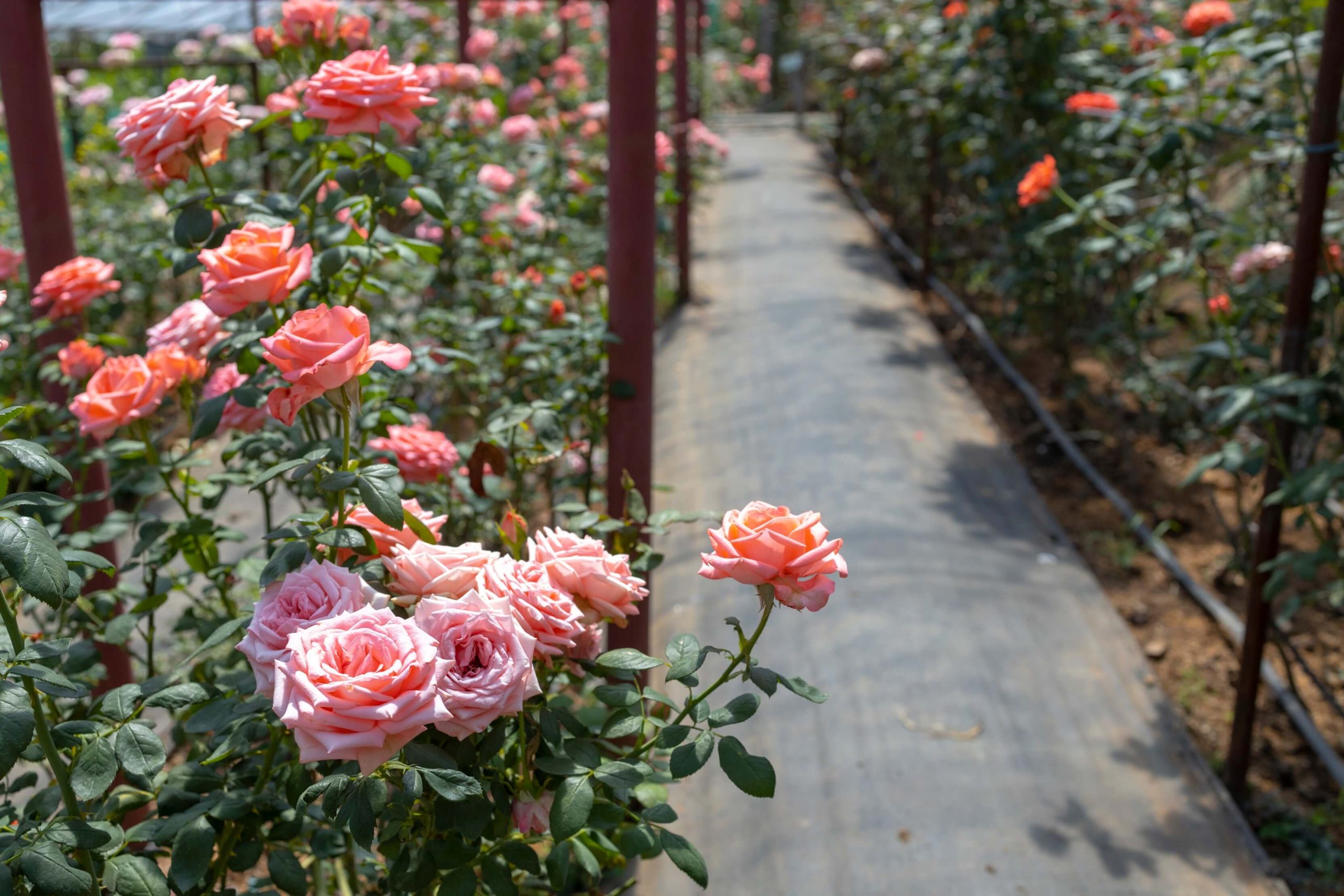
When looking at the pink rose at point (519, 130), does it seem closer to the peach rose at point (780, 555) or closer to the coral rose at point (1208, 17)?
the coral rose at point (1208, 17)

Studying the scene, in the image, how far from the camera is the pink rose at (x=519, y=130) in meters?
3.40

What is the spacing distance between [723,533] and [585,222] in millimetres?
3162

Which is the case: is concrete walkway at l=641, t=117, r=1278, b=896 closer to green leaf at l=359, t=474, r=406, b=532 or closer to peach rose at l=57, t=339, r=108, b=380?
green leaf at l=359, t=474, r=406, b=532

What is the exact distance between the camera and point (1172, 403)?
3.51m

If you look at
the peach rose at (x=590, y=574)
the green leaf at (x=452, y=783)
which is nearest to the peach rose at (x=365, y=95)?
the peach rose at (x=590, y=574)

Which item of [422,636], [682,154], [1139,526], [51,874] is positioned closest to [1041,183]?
[1139,526]

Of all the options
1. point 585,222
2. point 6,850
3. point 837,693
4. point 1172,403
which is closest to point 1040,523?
point 1172,403

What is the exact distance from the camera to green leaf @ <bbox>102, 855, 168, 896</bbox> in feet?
3.46

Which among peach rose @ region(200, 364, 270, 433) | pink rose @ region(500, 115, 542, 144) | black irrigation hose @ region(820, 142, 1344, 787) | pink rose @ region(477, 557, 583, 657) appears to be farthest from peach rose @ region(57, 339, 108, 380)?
black irrigation hose @ region(820, 142, 1344, 787)

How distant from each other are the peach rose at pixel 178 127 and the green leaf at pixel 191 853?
31.0 inches

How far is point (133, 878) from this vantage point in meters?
1.06

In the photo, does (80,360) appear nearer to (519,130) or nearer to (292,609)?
(292,609)

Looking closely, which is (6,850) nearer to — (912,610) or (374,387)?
(374,387)

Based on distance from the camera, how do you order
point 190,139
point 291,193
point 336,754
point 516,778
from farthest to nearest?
point 291,193
point 190,139
point 516,778
point 336,754
